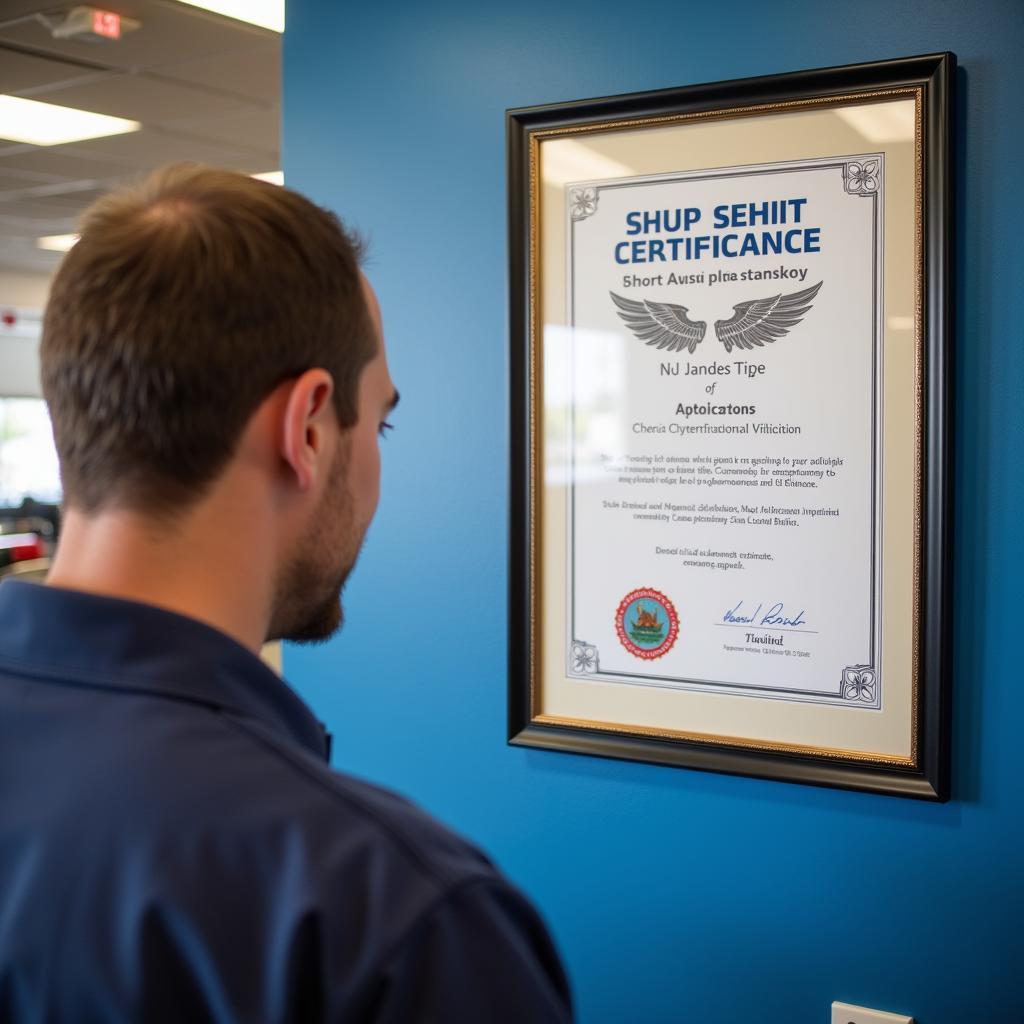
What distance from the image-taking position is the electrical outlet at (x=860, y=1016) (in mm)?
1521

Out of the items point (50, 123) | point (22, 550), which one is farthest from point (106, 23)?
point (22, 550)

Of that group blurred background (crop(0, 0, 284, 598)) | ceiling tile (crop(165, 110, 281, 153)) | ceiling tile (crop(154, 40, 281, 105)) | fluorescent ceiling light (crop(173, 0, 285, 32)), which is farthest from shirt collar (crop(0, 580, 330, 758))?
ceiling tile (crop(165, 110, 281, 153))

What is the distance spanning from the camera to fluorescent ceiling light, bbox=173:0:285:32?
275 centimetres

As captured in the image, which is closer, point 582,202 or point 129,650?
point 129,650

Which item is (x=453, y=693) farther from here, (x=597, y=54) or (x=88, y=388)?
(x=88, y=388)

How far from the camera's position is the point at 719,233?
1.58m

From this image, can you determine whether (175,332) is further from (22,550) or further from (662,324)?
(22,550)

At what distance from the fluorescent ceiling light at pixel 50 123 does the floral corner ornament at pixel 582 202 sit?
2.84 m

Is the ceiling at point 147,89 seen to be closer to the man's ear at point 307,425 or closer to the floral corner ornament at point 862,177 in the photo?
the floral corner ornament at point 862,177

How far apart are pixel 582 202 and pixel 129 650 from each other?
1.22 metres

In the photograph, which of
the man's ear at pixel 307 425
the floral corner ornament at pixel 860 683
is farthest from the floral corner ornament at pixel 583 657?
the man's ear at pixel 307 425

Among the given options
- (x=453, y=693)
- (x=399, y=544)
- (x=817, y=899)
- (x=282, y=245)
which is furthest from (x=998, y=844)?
(x=282, y=245)

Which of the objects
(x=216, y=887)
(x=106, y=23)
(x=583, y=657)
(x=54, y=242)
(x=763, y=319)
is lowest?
(x=583, y=657)
